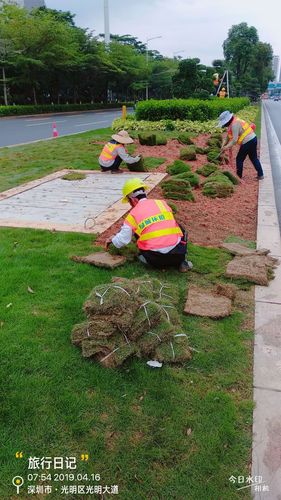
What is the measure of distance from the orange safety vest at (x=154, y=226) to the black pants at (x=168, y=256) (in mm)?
69

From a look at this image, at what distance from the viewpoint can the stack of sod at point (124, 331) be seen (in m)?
2.99

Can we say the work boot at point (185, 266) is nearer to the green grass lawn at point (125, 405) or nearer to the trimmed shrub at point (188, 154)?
the green grass lawn at point (125, 405)

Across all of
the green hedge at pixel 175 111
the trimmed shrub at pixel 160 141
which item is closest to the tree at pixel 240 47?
the green hedge at pixel 175 111

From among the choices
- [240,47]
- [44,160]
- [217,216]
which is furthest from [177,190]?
[240,47]

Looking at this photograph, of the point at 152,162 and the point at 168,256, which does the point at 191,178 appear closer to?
the point at 152,162

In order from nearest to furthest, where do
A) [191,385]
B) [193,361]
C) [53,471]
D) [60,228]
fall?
[53,471] < [191,385] < [193,361] < [60,228]

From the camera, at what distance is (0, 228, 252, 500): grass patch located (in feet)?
7.36

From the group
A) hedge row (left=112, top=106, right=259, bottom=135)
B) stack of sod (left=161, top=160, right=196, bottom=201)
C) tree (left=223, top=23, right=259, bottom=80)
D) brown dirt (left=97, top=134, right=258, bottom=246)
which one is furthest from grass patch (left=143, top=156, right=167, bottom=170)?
tree (left=223, top=23, right=259, bottom=80)

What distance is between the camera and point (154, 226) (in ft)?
13.8

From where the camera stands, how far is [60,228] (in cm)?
562

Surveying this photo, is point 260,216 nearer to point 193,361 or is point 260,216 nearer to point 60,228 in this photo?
point 60,228

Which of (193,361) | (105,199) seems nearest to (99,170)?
(105,199)

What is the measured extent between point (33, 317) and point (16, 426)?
1129 millimetres

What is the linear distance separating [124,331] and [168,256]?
1.40m
